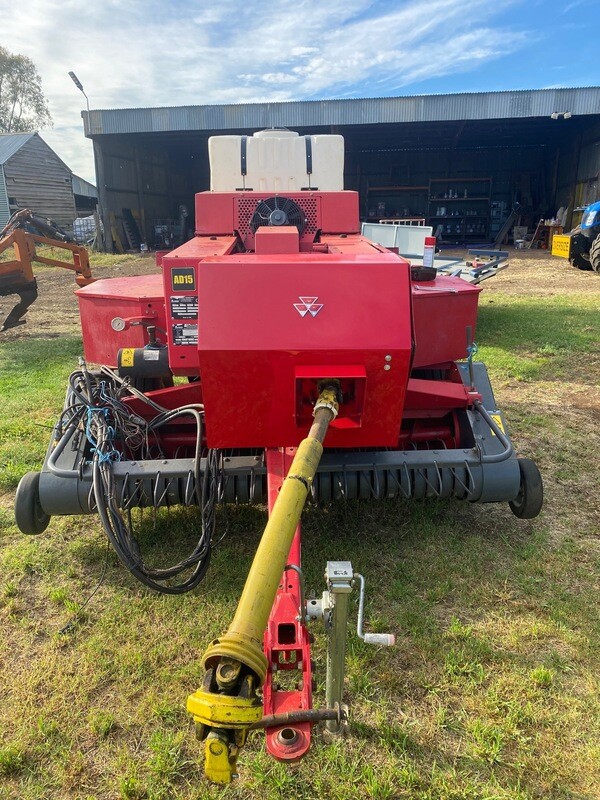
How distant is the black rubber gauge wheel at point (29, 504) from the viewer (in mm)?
2885

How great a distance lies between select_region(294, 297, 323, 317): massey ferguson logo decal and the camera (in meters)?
2.34

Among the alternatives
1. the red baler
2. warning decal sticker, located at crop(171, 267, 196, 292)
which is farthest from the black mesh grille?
warning decal sticker, located at crop(171, 267, 196, 292)

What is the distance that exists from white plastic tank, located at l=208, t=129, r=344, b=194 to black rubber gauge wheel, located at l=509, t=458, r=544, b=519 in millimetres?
2575

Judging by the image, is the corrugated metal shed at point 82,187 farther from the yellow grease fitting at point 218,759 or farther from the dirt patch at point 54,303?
the yellow grease fitting at point 218,759

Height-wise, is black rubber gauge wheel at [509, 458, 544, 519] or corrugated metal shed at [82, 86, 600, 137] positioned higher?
corrugated metal shed at [82, 86, 600, 137]

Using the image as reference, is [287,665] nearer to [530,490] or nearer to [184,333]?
[184,333]

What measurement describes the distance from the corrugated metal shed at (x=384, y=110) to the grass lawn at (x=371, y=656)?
17902 mm

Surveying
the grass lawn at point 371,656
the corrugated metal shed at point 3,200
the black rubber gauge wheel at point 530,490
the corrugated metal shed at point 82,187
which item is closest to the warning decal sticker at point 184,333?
the grass lawn at point 371,656

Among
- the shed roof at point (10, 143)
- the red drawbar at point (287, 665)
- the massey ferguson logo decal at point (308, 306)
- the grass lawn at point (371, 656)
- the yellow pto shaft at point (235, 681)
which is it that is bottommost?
the grass lawn at point (371, 656)

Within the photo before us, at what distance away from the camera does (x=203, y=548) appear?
8.99 feet

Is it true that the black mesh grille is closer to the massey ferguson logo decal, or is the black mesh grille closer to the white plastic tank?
the white plastic tank

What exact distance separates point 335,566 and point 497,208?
2663cm

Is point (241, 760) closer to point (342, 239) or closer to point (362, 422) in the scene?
point (362, 422)

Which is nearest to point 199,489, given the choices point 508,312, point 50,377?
point 50,377
